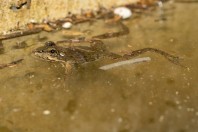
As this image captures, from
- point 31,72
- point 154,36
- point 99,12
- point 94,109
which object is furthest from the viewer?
point 99,12

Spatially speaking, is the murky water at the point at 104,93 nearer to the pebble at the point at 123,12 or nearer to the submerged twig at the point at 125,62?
the submerged twig at the point at 125,62

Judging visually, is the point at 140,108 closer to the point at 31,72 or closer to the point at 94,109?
the point at 94,109

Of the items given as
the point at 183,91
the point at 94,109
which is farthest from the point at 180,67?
the point at 94,109

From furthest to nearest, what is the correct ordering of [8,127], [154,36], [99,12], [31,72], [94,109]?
[99,12]
[154,36]
[31,72]
[94,109]
[8,127]

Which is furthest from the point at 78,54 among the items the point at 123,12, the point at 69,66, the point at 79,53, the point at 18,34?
the point at 123,12

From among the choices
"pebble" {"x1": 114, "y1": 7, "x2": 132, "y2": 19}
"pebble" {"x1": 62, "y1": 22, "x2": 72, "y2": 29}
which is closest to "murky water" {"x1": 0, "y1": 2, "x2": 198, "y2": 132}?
"pebble" {"x1": 62, "y1": 22, "x2": 72, "y2": 29}

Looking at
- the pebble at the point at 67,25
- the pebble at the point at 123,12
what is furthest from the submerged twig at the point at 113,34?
the pebble at the point at 67,25

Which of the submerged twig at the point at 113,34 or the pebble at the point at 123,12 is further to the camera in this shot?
the pebble at the point at 123,12

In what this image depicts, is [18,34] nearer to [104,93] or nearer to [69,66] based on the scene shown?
[69,66]

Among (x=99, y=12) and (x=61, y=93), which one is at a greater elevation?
(x=99, y=12)
